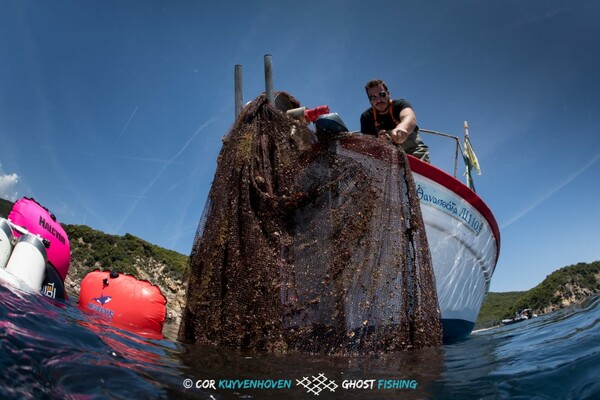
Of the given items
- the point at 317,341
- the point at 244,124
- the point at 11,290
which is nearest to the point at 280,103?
the point at 244,124

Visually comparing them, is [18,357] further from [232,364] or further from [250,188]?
[250,188]

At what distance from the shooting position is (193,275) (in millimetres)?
3797

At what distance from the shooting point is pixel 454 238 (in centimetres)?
531

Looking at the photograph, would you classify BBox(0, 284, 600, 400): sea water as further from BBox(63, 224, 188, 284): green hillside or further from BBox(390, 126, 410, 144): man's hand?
BBox(63, 224, 188, 284): green hillside

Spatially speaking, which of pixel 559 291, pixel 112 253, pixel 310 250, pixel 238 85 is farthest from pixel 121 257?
pixel 559 291

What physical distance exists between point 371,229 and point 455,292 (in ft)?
9.01

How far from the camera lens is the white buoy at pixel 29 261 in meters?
3.80

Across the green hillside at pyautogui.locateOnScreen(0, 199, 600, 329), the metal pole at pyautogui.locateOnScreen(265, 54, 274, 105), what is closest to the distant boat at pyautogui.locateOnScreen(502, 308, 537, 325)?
the green hillside at pyautogui.locateOnScreen(0, 199, 600, 329)

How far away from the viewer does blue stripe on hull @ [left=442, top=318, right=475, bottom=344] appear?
18.3 ft

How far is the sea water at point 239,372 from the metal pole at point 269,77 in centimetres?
272

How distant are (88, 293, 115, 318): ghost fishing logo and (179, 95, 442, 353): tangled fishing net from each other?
142 cm

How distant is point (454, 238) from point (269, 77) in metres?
3.20

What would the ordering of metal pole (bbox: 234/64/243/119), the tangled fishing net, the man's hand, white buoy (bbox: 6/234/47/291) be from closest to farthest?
1. the tangled fishing net
2. white buoy (bbox: 6/234/47/291)
3. the man's hand
4. metal pole (bbox: 234/64/243/119)

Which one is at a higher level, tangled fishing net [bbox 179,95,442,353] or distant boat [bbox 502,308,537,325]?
distant boat [bbox 502,308,537,325]
